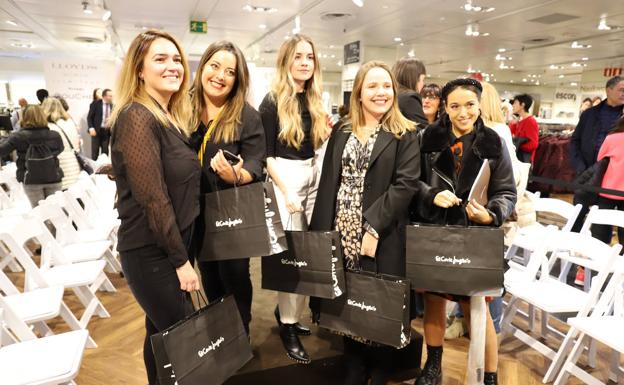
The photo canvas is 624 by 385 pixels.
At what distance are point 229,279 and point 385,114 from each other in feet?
3.61

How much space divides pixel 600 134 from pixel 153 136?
186 inches

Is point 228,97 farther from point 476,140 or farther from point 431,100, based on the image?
point 431,100

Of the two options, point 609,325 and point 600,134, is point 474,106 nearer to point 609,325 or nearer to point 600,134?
point 609,325

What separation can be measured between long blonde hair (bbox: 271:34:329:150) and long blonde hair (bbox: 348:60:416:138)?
0.75 feet

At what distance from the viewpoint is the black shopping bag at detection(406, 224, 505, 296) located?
5.99ft

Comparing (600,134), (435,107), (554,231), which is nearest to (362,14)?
(600,134)

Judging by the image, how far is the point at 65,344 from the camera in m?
1.93

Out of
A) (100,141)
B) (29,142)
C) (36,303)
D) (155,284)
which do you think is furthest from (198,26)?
(155,284)

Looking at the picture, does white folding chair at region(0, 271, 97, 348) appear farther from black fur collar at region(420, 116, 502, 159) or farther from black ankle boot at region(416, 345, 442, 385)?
black fur collar at region(420, 116, 502, 159)

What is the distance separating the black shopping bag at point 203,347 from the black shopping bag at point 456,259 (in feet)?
2.61

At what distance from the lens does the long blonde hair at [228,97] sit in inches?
74.4

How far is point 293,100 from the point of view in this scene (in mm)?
2219

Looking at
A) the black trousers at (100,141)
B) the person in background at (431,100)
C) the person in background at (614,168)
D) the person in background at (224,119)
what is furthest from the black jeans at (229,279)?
the black trousers at (100,141)

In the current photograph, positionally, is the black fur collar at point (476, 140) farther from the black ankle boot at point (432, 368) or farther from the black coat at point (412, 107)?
the black ankle boot at point (432, 368)
